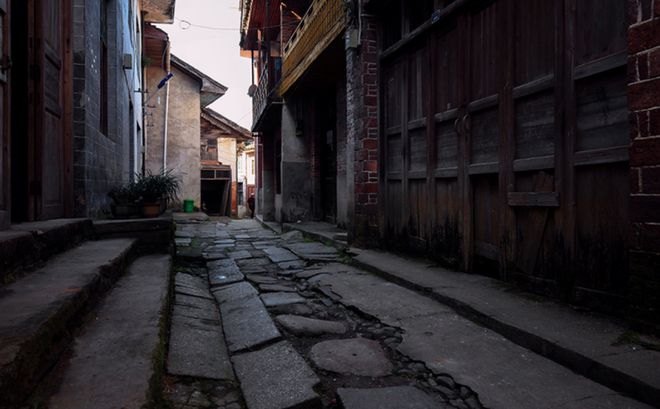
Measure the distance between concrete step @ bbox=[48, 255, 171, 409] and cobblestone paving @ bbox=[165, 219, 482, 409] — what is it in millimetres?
238

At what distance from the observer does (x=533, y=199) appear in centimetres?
308

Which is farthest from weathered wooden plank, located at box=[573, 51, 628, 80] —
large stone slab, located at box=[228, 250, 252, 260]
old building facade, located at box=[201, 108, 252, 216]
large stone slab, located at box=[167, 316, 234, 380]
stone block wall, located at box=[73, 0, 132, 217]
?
old building facade, located at box=[201, 108, 252, 216]

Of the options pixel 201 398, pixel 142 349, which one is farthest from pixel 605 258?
pixel 142 349

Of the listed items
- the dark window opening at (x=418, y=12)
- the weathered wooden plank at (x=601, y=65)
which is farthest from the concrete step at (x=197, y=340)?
the dark window opening at (x=418, y=12)

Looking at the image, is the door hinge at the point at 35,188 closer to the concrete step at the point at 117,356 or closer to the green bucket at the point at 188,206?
the concrete step at the point at 117,356

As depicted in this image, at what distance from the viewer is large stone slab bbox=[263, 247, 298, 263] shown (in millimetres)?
5727

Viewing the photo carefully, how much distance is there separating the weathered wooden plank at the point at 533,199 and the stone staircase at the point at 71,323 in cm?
255

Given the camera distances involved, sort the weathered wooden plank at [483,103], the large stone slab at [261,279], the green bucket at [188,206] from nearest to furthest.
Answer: the weathered wooden plank at [483,103]
the large stone slab at [261,279]
the green bucket at [188,206]

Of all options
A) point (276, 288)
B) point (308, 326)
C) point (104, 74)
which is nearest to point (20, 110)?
point (276, 288)

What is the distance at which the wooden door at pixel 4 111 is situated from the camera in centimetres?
300

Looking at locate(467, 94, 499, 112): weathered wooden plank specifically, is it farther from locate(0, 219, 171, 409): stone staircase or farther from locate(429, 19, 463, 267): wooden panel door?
locate(0, 219, 171, 409): stone staircase

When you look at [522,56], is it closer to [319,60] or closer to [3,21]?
[3,21]

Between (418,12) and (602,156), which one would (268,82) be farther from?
(602,156)

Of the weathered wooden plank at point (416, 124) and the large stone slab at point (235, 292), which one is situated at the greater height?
the weathered wooden plank at point (416, 124)
